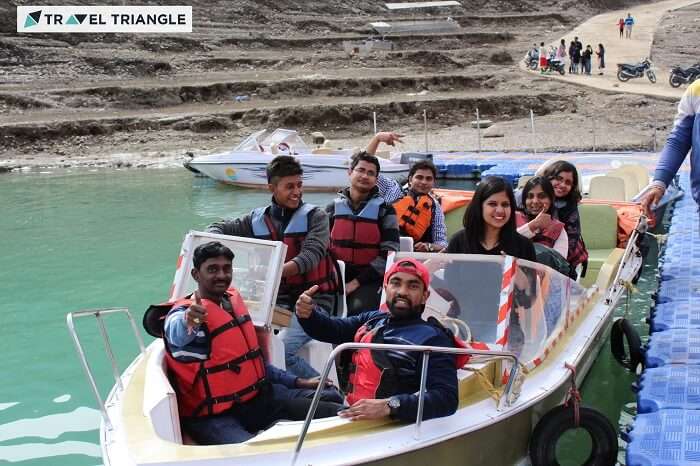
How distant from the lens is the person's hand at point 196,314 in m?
3.63

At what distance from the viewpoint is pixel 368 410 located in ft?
11.4

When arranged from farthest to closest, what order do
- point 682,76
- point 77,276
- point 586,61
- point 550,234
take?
point 586,61
point 682,76
point 77,276
point 550,234

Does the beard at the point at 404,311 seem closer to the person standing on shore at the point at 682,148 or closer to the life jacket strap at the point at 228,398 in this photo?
the life jacket strap at the point at 228,398

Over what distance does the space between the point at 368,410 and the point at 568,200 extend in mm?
3507

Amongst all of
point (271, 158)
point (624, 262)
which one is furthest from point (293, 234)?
point (271, 158)

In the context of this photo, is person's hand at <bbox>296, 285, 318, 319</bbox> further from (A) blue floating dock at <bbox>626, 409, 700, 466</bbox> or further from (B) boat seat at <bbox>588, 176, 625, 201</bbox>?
(B) boat seat at <bbox>588, 176, 625, 201</bbox>

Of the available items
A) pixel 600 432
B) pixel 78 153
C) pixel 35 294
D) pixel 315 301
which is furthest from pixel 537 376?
pixel 78 153

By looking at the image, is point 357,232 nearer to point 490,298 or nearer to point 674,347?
point 490,298

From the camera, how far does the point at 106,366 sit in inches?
283

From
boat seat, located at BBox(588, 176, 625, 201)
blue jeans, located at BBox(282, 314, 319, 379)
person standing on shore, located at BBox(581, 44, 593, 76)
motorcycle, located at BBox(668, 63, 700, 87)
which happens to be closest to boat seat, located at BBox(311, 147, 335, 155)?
boat seat, located at BBox(588, 176, 625, 201)

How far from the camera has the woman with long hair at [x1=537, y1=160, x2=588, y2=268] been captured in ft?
20.9

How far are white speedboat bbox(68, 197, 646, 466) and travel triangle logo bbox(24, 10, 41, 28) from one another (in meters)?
33.6

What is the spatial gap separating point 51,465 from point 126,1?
37.5 metres

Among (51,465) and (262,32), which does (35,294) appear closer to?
(51,465)
